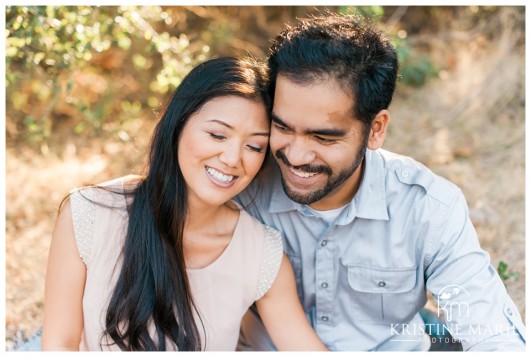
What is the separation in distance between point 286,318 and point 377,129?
2.62 feet

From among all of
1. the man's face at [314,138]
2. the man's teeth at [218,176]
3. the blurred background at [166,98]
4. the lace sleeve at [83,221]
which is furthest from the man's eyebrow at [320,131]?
the blurred background at [166,98]

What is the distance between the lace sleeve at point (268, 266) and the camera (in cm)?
252

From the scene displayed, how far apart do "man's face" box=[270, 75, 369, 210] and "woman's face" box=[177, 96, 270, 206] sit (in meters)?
0.08

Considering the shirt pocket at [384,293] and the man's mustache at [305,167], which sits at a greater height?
the man's mustache at [305,167]

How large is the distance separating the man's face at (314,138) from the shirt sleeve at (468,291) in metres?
0.44

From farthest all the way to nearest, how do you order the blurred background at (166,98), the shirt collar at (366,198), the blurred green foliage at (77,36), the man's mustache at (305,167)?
the blurred background at (166,98) → the blurred green foliage at (77,36) → the shirt collar at (366,198) → the man's mustache at (305,167)

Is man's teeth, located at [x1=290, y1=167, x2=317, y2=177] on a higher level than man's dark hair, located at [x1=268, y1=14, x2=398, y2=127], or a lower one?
lower

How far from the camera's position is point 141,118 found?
5027 millimetres

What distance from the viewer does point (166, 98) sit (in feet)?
14.4

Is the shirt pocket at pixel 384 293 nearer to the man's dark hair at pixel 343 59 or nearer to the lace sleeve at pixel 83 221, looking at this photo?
the man's dark hair at pixel 343 59

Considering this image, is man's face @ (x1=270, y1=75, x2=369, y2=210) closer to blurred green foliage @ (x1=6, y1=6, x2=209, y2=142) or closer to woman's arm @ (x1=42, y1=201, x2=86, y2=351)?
woman's arm @ (x1=42, y1=201, x2=86, y2=351)

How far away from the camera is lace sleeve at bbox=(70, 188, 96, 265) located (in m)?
2.34

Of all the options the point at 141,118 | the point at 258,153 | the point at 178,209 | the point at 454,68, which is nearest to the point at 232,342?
the point at 178,209

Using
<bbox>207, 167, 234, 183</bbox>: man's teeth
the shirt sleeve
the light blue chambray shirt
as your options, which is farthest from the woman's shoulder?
the shirt sleeve
